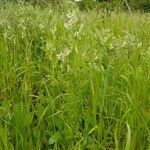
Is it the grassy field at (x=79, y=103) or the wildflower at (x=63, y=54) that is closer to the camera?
the grassy field at (x=79, y=103)

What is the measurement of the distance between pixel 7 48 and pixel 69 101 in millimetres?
908

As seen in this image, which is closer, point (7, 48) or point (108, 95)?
point (108, 95)

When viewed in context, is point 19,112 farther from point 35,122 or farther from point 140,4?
point 140,4

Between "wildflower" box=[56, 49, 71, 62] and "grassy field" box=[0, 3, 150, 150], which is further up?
"wildflower" box=[56, 49, 71, 62]

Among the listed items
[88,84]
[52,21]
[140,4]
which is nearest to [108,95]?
[88,84]

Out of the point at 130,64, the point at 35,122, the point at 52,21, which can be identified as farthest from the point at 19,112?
the point at 52,21

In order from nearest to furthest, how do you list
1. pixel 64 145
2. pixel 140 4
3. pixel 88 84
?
1. pixel 64 145
2. pixel 88 84
3. pixel 140 4

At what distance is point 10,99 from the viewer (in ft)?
6.59

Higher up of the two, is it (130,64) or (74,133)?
(130,64)

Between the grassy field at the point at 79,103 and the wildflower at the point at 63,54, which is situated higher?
the wildflower at the point at 63,54

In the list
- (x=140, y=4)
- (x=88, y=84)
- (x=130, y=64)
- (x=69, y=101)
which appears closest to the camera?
(x=69, y=101)

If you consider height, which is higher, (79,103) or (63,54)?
(63,54)

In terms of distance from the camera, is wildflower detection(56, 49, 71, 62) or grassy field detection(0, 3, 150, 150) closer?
grassy field detection(0, 3, 150, 150)

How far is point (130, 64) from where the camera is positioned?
7.34 feet
